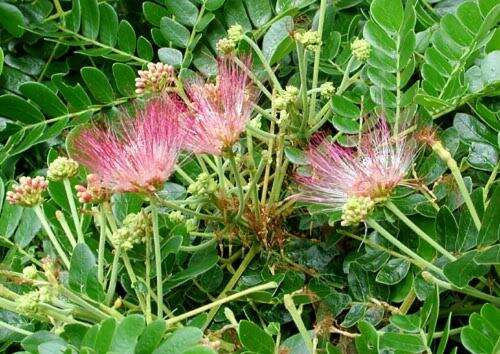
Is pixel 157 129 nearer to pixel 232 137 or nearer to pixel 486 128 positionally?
pixel 232 137

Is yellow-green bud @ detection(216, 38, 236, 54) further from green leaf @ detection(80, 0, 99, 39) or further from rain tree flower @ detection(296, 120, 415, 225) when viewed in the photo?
green leaf @ detection(80, 0, 99, 39)

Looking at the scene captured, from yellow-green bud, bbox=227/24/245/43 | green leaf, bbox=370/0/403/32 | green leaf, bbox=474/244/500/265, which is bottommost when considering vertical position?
green leaf, bbox=474/244/500/265

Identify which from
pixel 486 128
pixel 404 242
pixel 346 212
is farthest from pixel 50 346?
pixel 486 128

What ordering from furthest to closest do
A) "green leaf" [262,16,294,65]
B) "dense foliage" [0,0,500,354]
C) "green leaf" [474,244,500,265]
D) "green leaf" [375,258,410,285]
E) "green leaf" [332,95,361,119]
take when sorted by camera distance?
"green leaf" [262,16,294,65] < "green leaf" [332,95,361,119] < "green leaf" [375,258,410,285] < "dense foliage" [0,0,500,354] < "green leaf" [474,244,500,265]

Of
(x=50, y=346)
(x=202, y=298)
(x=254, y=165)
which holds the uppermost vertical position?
(x=254, y=165)

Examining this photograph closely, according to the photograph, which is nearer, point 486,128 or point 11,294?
point 11,294

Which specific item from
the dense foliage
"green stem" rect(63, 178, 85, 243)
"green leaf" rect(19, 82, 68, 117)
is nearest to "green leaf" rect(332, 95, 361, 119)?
the dense foliage
